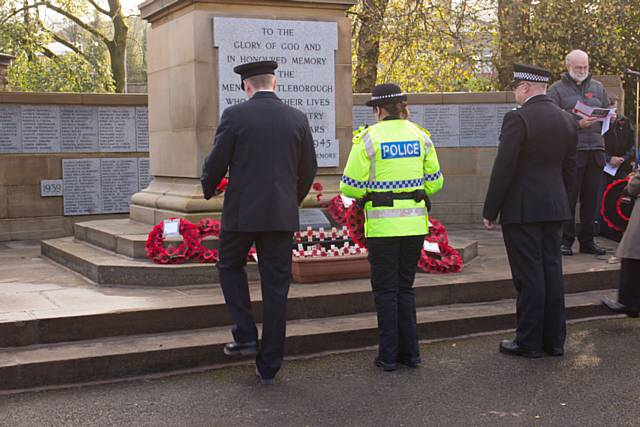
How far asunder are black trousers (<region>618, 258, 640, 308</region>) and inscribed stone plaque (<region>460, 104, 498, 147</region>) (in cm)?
587

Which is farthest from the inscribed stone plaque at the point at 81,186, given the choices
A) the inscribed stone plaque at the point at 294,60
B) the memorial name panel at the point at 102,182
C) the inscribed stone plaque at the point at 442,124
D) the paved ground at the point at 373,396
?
→ the paved ground at the point at 373,396

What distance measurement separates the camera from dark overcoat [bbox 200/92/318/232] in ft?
18.4

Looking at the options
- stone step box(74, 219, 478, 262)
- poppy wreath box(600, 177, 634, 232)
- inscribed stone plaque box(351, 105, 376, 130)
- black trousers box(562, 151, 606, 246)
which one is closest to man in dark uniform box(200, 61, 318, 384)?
stone step box(74, 219, 478, 262)

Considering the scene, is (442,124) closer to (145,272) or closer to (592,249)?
(592,249)

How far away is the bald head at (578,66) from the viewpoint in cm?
894

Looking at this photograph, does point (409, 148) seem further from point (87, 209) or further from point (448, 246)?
point (87, 209)

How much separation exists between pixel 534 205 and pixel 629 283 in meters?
1.60

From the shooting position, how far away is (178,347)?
602 centimetres

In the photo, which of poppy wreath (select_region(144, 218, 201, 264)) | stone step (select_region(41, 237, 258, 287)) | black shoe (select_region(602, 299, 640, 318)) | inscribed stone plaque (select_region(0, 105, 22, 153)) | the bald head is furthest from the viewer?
inscribed stone plaque (select_region(0, 105, 22, 153))

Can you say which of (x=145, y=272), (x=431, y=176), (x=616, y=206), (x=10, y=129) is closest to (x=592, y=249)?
(x=616, y=206)

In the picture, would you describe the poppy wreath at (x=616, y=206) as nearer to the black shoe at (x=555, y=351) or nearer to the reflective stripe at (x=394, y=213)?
the black shoe at (x=555, y=351)

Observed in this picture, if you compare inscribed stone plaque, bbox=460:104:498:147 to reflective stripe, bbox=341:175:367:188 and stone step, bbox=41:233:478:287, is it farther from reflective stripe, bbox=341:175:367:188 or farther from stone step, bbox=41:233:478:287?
reflective stripe, bbox=341:175:367:188

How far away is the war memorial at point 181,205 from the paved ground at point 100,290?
0.03m

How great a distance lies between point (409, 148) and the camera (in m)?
5.92
